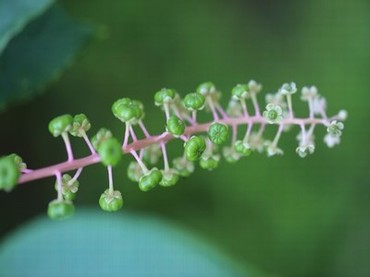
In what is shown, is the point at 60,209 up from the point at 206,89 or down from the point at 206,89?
down

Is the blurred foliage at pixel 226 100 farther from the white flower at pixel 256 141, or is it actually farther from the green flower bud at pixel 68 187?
the green flower bud at pixel 68 187

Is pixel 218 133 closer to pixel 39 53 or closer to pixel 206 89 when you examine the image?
pixel 206 89

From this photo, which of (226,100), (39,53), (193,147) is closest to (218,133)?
(193,147)

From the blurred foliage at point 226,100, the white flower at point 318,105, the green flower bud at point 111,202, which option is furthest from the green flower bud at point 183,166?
the blurred foliage at point 226,100

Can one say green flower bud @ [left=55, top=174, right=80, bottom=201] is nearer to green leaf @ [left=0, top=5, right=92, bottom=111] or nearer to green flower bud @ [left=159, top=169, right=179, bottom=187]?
green flower bud @ [left=159, top=169, right=179, bottom=187]

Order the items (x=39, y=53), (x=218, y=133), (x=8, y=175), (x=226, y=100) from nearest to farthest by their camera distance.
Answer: (x=8, y=175) → (x=218, y=133) → (x=39, y=53) → (x=226, y=100)

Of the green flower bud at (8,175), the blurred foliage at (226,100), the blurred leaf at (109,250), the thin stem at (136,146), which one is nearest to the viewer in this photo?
the green flower bud at (8,175)

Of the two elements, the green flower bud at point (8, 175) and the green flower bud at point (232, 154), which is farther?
the green flower bud at point (232, 154)
